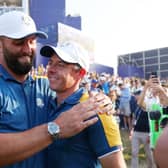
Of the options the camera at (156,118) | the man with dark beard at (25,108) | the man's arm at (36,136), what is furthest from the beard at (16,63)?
the camera at (156,118)

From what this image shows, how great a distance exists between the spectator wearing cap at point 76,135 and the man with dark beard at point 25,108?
10 cm

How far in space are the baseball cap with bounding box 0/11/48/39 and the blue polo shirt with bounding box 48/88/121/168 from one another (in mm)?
508

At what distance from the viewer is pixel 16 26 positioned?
271cm

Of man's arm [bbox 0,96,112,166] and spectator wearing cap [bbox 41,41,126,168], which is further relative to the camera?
spectator wearing cap [bbox 41,41,126,168]

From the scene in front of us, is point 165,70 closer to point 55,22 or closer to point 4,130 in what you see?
point 55,22

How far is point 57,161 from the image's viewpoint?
8.54 feet

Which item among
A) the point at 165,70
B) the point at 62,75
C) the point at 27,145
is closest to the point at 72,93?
the point at 62,75

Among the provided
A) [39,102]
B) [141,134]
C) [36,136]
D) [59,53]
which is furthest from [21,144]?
[141,134]

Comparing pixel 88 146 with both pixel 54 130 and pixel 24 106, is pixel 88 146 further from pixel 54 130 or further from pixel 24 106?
pixel 24 106

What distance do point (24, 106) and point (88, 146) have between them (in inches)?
17.7

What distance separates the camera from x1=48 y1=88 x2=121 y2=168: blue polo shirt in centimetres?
251

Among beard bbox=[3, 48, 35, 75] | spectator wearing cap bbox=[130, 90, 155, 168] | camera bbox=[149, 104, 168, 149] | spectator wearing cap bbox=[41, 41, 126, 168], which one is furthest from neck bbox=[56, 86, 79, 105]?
spectator wearing cap bbox=[130, 90, 155, 168]

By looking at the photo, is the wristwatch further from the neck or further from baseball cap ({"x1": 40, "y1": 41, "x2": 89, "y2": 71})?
baseball cap ({"x1": 40, "y1": 41, "x2": 89, "y2": 71})

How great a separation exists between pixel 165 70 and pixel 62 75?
99.7ft
